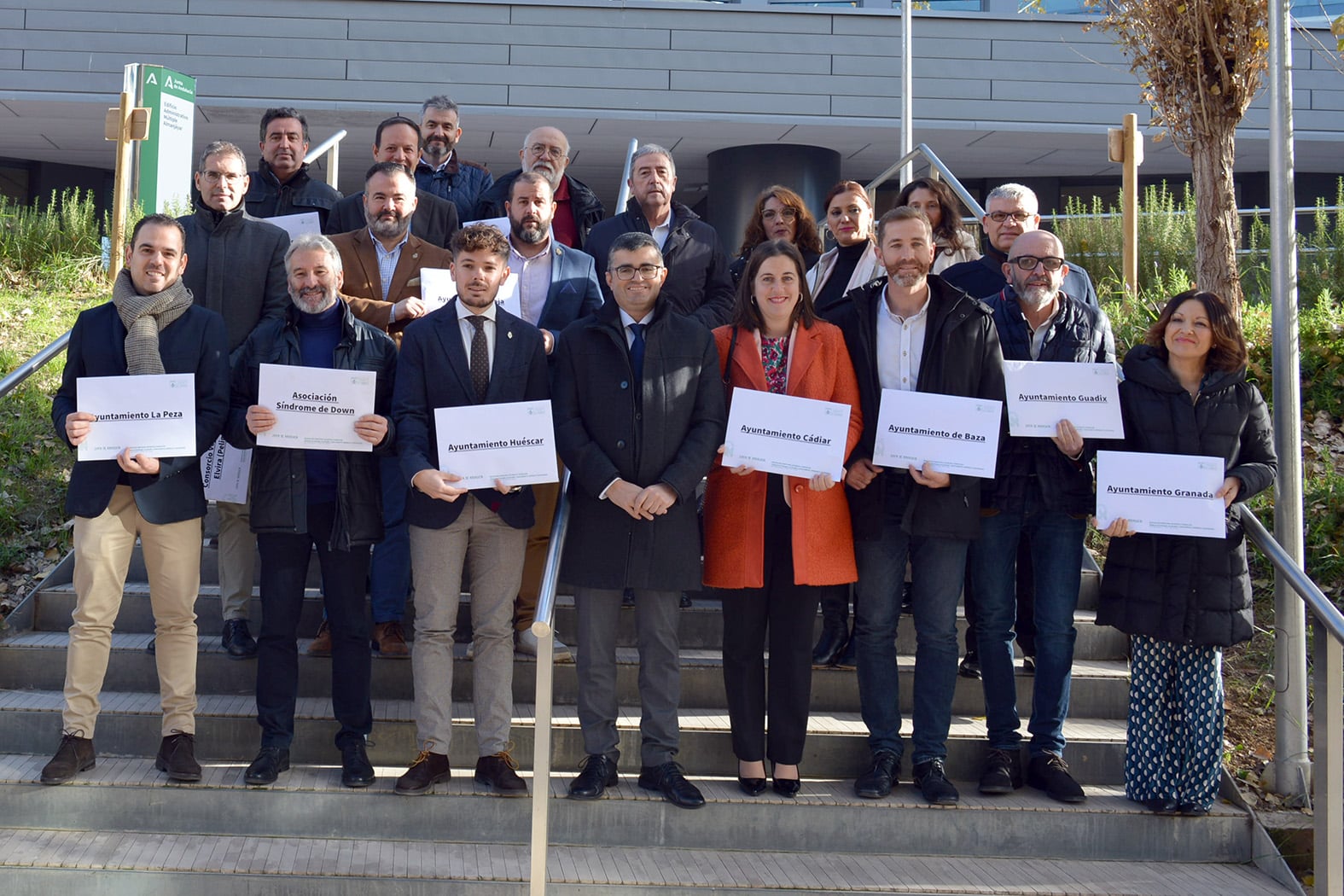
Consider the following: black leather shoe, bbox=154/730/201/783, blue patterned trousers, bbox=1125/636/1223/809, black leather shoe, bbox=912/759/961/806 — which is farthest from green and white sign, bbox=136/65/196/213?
blue patterned trousers, bbox=1125/636/1223/809

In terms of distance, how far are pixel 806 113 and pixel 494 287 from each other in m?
11.2

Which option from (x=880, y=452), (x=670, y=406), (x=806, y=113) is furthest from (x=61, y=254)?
(x=806, y=113)

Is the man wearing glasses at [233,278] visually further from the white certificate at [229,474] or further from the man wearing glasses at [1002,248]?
the man wearing glasses at [1002,248]

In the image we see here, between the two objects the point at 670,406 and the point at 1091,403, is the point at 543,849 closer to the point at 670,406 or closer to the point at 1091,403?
the point at 670,406

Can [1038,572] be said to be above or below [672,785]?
above

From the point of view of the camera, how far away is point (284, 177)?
594 cm

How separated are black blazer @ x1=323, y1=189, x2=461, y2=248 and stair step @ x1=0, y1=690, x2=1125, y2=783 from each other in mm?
2285

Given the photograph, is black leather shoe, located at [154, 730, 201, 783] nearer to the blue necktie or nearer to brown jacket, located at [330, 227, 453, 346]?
brown jacket, located at [330, 227, 453, 346]

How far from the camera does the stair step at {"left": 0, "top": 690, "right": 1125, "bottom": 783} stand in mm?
4691

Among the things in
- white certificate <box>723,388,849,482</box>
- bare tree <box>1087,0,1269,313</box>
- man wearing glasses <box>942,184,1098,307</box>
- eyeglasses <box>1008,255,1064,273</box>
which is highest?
bare tree <box>1087,0,1269,313</box>

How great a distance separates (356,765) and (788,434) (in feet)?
6.66

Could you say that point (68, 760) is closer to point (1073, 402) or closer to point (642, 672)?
point (642, 672)

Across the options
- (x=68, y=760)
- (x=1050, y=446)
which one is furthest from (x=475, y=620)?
(x=1050, y=446)

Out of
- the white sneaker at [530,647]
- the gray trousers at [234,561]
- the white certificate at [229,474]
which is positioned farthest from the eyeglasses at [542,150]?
the white sneaker at [530,647]
